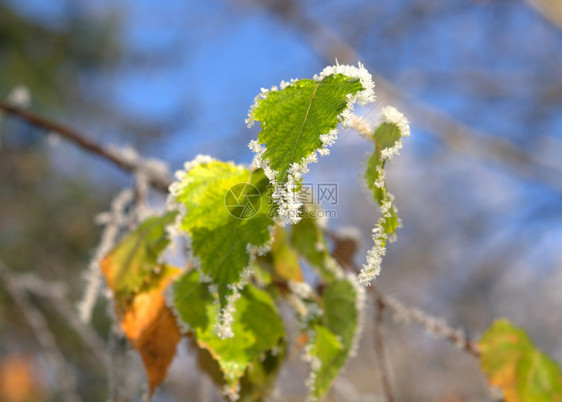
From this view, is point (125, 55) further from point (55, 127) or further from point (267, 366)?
point (267, 366)

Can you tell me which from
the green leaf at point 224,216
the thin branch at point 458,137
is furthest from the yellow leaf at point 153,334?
the thin branch at point 458,137

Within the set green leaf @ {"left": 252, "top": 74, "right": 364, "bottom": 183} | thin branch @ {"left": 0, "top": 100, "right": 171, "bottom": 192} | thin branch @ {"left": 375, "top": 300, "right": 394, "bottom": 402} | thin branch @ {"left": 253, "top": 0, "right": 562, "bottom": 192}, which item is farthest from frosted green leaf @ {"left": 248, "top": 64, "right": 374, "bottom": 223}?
thin branch @ {"left": 253, "top": 0, "right": 562, "bottom": 192}

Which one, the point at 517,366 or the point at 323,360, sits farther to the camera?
the point at 517,366

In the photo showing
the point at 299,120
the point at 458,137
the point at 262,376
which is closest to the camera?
the point at 299,120

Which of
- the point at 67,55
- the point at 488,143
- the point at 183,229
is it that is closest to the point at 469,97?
the point at 488,143

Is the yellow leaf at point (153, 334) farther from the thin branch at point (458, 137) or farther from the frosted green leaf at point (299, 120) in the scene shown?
the thin branch at point (458, 137)

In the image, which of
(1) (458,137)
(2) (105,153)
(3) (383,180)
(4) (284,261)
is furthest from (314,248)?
(1) (458,137)

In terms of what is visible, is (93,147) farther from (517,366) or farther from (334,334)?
(517,366)

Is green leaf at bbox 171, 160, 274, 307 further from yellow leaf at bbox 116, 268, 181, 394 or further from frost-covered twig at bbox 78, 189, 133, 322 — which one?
frost-covered twig at bbox 78, 189, 133, 322
